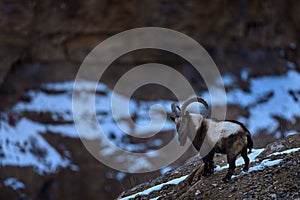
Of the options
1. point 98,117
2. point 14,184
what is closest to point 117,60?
point 98,117

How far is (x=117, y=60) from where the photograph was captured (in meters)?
27.1

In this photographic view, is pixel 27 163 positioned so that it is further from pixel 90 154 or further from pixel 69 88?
pixel 69 88

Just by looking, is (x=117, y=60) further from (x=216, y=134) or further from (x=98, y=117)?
(x=216, y=134)

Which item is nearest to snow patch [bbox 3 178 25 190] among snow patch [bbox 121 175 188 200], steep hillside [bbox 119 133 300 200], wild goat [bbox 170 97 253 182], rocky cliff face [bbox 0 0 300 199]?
rocky cliff face [bbox 0 0 300 199]

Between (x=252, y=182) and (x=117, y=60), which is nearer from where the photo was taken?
(x=252, y=182)

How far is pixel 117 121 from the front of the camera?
25.1 meters

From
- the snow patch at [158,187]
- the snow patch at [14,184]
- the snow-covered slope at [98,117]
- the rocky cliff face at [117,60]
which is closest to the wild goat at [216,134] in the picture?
the snow patch at [158,187]

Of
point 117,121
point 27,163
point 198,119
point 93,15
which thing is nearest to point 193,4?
point 93,15

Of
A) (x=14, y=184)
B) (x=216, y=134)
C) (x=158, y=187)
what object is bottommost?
(x=158, y=187)

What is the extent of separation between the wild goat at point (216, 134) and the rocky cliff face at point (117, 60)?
15324mm

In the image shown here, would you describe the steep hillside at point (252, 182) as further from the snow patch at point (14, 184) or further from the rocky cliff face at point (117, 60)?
the rocky cliff face at point (117, 60)

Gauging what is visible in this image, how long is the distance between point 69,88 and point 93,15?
11.7ft

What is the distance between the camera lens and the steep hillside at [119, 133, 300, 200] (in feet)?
22.8

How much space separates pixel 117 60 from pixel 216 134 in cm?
2004
